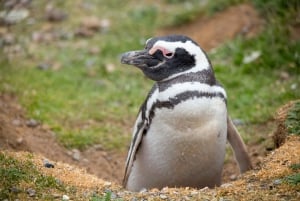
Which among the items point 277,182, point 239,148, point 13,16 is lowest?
point 239,148

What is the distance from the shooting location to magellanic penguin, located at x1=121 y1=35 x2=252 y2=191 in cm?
475

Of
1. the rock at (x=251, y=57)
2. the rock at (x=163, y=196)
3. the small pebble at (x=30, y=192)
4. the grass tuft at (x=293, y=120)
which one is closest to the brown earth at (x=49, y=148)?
the grass tuft at (x=293, y=120)

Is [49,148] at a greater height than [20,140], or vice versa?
[20,140]

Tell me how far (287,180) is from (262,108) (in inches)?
105

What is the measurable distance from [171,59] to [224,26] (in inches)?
157

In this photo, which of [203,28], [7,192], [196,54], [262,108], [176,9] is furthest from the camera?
[176,9]

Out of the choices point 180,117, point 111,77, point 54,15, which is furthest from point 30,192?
point 54,15

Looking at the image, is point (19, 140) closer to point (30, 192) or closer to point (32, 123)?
point (32, 123)

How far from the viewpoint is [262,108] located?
6.75 metres

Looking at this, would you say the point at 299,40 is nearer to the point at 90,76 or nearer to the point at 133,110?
the point at 133,110

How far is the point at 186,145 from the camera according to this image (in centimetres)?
480

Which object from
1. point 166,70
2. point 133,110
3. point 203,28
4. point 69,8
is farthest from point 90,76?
point 166,70

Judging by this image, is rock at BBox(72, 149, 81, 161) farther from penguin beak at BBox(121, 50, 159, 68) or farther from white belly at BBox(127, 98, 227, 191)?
penguin beak at BBox(121, 50, 159, 68)

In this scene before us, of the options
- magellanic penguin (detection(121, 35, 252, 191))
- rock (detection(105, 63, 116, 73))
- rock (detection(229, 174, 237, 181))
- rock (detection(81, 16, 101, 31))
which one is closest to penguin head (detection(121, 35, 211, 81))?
magellanic penguin (detection(121, 35, 252, 191))
